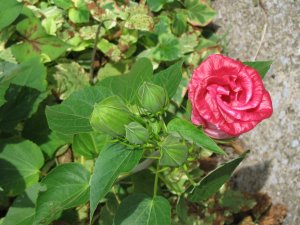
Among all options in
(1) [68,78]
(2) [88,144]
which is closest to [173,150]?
(2) [88,144]

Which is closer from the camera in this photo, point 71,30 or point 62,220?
point 62,220

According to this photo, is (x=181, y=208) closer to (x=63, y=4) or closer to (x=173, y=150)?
(x=173, y=150)

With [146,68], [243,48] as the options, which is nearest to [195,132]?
[146,68]

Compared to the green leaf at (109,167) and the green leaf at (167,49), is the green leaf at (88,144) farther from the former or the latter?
the green leaf at (167,49)

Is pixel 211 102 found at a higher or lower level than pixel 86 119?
higher

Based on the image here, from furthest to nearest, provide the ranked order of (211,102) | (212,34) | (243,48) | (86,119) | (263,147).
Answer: (212,34), (243,48), (263,147), (86,119), (211,102)

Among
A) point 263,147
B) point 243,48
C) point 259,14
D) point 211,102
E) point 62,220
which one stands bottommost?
point 62,220

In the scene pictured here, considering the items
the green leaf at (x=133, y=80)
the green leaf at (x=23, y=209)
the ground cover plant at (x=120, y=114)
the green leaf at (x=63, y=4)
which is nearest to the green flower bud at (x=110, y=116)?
the ground cover plant at (x=120, y=114)

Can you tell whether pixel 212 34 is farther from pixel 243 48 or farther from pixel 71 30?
pixel 71 30
